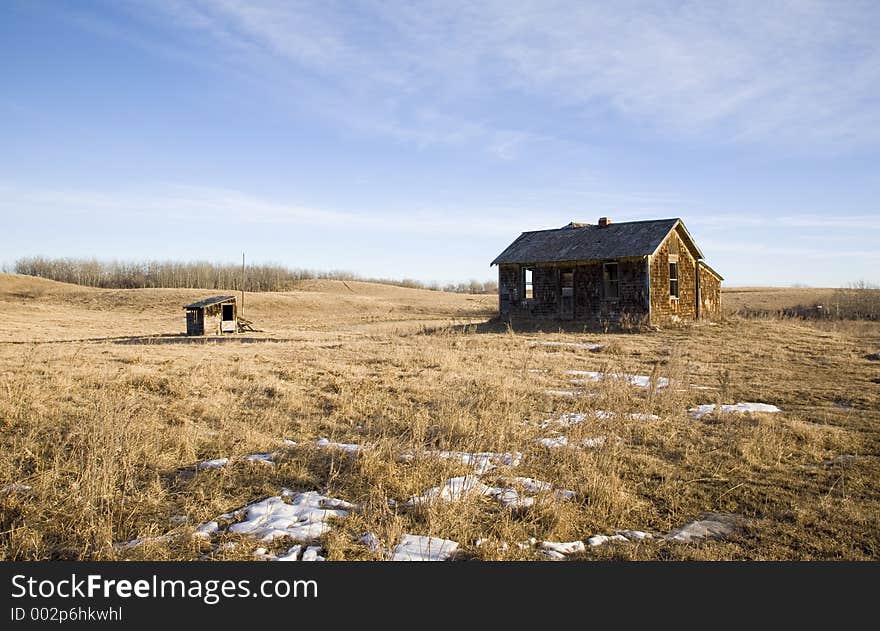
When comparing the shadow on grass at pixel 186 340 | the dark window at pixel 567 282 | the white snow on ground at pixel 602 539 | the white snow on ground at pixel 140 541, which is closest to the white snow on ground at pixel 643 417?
the white snow on ground at pixel 602 539

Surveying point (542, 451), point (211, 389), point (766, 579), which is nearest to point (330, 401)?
point (211, 389)

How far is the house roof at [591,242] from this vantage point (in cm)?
2555

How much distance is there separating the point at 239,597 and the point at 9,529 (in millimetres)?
2159

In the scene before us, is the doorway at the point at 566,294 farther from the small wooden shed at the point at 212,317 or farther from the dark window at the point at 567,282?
the small wooden shed at the point at 212,317

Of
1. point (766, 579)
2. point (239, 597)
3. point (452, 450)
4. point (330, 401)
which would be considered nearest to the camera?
point (239, 597)

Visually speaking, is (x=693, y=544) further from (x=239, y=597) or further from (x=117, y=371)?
(x=117, y=371)

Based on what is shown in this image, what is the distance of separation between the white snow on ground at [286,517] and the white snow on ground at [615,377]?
7368 mm

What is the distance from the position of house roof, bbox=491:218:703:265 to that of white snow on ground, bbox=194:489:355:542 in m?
21.9

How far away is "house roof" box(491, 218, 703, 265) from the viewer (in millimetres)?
25547

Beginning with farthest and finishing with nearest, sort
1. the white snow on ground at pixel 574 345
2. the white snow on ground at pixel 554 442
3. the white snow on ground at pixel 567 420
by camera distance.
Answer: the white snow on ground at pixel 574 345 → the white snow on ground at pixel 567 420 → the white snow on ground at pixel 554 442

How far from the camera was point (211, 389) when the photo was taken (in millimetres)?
9625

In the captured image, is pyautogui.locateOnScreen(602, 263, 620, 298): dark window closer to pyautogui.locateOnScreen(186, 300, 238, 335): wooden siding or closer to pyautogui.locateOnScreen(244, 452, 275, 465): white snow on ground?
pyautogui.locateOnScreen(186, 300, 238, 335): wooden siding

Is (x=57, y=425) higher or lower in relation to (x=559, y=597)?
higher

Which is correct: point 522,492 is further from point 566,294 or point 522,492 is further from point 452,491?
point 566,294
